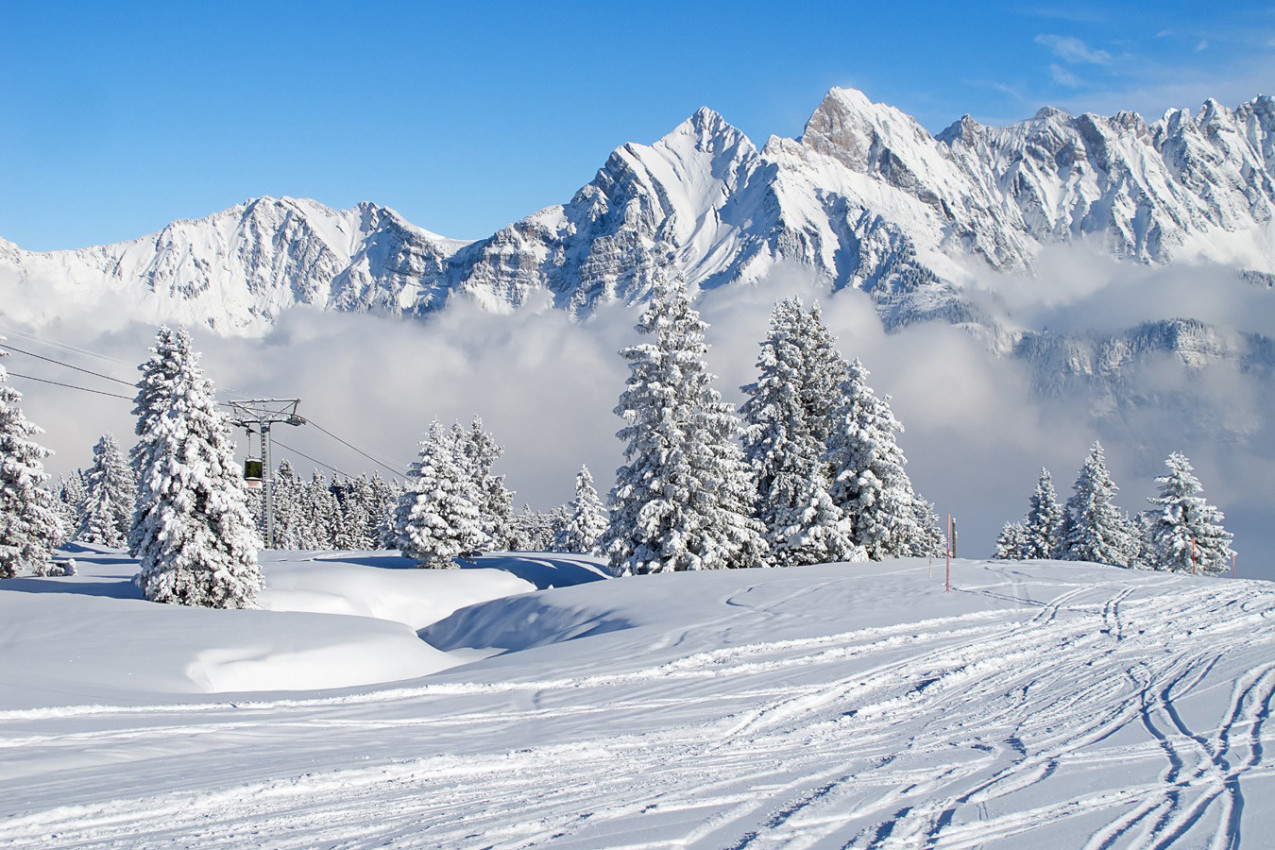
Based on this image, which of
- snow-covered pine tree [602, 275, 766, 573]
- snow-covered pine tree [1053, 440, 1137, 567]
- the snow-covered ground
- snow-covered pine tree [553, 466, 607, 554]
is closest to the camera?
the snow-covered ground

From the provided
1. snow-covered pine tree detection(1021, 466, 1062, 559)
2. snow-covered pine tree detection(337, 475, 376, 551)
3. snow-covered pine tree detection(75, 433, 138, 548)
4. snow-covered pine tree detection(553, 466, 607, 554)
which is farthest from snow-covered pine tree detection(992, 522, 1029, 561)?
snow-covered pine tree detection(75, 433, 138, 548)

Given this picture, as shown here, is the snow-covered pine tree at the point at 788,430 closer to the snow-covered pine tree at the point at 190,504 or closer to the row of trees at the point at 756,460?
the row of trees at the point at 756,460

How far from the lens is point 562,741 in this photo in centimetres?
880

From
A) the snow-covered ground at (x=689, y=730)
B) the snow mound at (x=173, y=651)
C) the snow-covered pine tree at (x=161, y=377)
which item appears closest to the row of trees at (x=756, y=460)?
the snow mound at (x=173, y=651)

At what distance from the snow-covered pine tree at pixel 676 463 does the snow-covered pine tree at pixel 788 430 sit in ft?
Answer: 4.97

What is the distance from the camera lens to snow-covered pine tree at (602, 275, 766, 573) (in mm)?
29859

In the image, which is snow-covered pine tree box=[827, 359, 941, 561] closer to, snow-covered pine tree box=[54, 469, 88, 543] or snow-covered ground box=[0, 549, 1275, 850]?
snow-covered ground box=[0, 549, 1275, 850]

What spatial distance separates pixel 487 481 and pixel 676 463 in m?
30.3

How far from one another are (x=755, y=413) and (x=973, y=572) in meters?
11.4

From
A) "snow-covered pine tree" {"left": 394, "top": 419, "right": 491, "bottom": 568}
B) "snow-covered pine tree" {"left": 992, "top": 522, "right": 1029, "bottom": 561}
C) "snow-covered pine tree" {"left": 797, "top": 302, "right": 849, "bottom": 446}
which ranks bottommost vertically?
"snow-covered pine tree" {"left": 992, "top": 522, "right": 1029, "bottom": 561}

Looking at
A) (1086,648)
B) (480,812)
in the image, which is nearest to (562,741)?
(480,812)

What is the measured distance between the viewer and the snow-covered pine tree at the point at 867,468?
105 ft

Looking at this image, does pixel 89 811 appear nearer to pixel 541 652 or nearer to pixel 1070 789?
pixel 1070 789

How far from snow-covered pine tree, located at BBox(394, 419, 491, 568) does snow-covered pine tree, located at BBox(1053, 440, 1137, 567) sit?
3277cm
